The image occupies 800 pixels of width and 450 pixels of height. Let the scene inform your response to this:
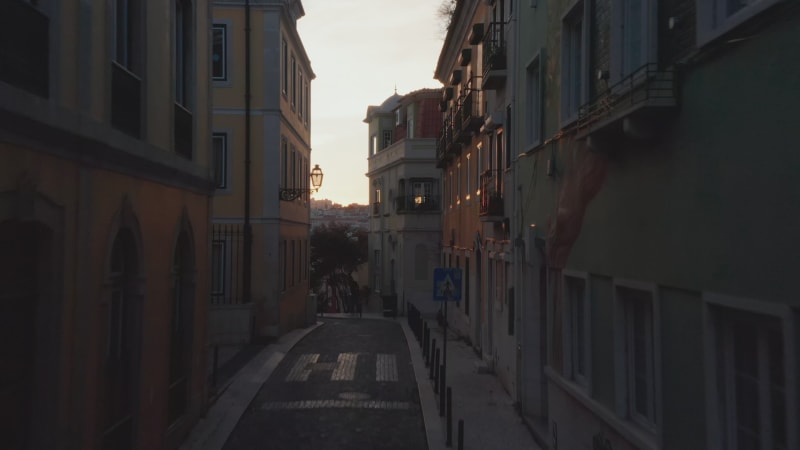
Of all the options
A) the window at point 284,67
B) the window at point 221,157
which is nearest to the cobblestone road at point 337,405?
the window at point 221,157

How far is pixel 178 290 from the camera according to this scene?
12.4 metres

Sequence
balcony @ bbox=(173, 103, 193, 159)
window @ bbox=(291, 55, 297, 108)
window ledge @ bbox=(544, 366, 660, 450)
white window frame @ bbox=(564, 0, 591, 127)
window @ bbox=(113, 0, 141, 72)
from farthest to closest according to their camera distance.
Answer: window @ bbox=(291, 55, 297, 108) < balcony @ bbox=(173, 103, 193, 159) < white window frame @ bbox=(564, 0, 591, 127) < window @ bbox=(113, 0, 141, 72) < window ledge @ bbox=(544, 366, 660, 450)

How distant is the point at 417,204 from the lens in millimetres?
41500

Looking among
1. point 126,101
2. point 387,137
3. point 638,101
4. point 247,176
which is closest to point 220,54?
point 247,176

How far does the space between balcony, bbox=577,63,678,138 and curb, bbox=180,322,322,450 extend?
284 inches

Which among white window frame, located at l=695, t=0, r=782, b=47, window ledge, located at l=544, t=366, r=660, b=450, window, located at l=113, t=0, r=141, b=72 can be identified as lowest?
window ledge, located at l=544, t=366, r=660, b=450

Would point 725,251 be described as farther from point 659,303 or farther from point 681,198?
point 659,303

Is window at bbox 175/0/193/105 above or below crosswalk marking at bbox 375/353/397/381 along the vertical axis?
above

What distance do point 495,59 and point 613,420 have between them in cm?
973

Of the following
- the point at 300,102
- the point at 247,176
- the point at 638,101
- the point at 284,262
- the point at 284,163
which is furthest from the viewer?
the point at 300,102

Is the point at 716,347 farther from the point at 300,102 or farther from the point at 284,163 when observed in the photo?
the point at 300,102

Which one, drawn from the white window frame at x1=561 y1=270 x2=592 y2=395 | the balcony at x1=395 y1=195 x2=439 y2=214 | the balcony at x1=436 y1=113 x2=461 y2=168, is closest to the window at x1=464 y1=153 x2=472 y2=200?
the balcony at x1=436 y1=113 x2=461 y2=168

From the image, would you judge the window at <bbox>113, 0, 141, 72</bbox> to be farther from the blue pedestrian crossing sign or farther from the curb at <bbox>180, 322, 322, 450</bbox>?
the blue pedestrian crossing sign

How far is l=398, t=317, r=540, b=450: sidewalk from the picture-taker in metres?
12.0
